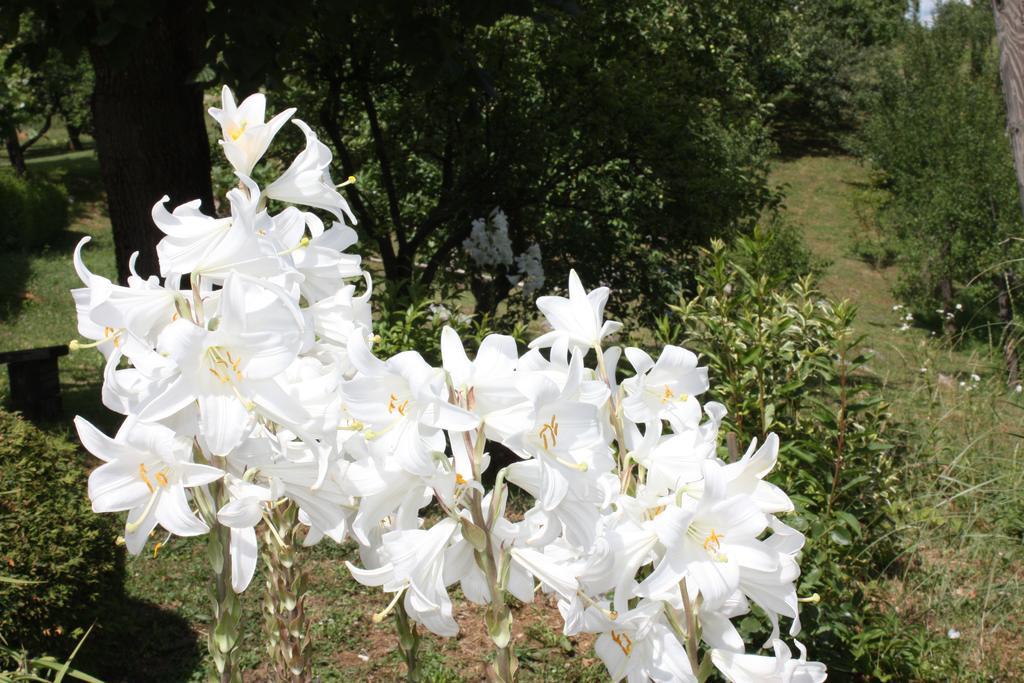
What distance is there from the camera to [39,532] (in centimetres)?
354

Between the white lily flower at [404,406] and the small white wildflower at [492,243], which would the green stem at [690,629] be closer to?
the white lily flower at [404,406]

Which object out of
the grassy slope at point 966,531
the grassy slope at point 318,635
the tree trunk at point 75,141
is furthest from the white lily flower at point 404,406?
the tree trunk at point 75,141

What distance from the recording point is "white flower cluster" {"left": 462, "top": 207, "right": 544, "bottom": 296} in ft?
23.9

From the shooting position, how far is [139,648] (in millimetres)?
4402

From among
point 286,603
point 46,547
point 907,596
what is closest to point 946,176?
point 907,596

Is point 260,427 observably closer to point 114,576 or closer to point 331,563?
point 114,576

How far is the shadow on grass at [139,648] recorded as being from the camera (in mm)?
3895

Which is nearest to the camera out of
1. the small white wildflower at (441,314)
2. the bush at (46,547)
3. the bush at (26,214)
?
the bush at (46,547)

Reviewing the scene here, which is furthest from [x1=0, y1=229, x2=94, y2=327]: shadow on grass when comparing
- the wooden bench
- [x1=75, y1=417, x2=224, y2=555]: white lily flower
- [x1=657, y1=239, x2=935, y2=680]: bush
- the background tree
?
the background tree

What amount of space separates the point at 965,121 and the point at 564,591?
65.0ft

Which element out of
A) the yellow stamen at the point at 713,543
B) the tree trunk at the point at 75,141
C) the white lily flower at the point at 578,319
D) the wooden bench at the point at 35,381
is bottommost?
the tree trunk at the point at 75,141

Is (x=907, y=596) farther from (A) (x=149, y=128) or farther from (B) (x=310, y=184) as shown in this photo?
(A) (x=149, y=128)

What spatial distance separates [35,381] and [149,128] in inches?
116

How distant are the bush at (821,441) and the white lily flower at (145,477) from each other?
8.61ft
